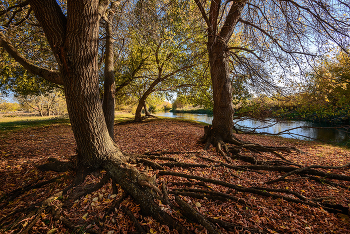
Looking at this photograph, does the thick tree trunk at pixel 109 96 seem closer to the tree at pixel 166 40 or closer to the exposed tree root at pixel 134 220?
the tree at pixel 166 40

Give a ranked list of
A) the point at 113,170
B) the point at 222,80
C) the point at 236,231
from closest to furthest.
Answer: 1. the point at 236,231
2. the point at 113,170
3. the point at 222,80

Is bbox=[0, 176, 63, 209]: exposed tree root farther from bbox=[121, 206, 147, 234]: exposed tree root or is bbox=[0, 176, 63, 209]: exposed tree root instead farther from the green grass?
the green grass

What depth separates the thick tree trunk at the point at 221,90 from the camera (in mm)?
5324

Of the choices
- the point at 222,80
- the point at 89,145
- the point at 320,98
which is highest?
the point at 222,80

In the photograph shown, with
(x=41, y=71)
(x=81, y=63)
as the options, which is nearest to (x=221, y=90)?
(x=81, y=63)

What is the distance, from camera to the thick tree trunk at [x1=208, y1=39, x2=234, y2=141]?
17.5 feet

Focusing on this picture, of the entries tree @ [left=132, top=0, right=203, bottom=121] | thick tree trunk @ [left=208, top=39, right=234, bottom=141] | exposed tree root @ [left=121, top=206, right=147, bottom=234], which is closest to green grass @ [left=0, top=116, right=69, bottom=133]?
tree @ [left=132, top=0, right=203, bottom=121]

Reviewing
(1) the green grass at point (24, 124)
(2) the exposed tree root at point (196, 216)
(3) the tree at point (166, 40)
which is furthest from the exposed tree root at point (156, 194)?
(1) the green grass at point (24, 124)

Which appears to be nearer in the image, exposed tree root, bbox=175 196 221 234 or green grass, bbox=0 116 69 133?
exposed tree root, bbox=175 196 221 234

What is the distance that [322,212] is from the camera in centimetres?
236

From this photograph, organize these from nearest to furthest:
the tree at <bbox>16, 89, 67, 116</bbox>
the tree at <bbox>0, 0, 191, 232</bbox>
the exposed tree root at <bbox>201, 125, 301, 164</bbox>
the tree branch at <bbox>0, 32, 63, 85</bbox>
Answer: the tree at <bbox>0, 0, 191, 232</bbox> < the tree branch at <bbox>0, 32, 63, 85</bbox> < the exposed tree root at <bbox>201, 125, 301, 164</bbox> < the tree at <bbox>16, 89, 67, 116</bbox>

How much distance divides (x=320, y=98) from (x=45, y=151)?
10585mm

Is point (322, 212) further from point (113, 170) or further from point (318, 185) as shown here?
point (113, 170)

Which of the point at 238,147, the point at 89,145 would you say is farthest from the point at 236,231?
the point at 238,147
